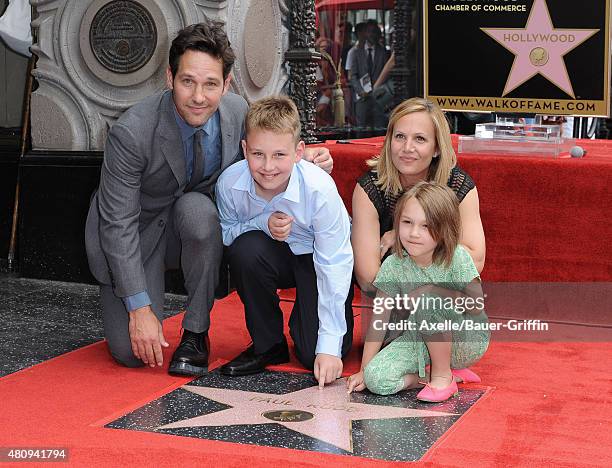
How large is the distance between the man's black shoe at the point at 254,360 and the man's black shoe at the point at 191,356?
0.07 meters

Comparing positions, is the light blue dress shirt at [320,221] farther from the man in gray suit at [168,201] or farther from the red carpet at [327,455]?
the red carpet at [327,455]

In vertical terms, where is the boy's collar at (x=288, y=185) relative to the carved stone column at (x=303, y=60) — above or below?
below

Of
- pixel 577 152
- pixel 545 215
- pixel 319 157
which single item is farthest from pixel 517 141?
pixel 319 157

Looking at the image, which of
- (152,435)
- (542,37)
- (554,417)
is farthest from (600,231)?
(152,435)

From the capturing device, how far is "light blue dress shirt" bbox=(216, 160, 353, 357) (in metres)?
2.77

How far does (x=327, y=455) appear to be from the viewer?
2.18 m

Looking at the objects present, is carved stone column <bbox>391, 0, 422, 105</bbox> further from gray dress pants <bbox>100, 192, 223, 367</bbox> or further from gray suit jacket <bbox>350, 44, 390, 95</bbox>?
gray dress pants <bbox>100, 192, 223, 367</bbox>

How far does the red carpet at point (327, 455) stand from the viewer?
2170 mm

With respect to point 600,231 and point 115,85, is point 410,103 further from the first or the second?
point 115,85

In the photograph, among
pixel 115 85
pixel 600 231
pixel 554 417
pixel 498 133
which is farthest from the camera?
pixel 115 85

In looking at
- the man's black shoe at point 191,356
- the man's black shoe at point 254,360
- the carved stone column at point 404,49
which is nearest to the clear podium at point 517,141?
the man's black shoe at point 254,360

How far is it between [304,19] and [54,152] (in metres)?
1.20

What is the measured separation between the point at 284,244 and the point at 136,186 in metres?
0.47

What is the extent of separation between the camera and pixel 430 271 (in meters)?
2.72
